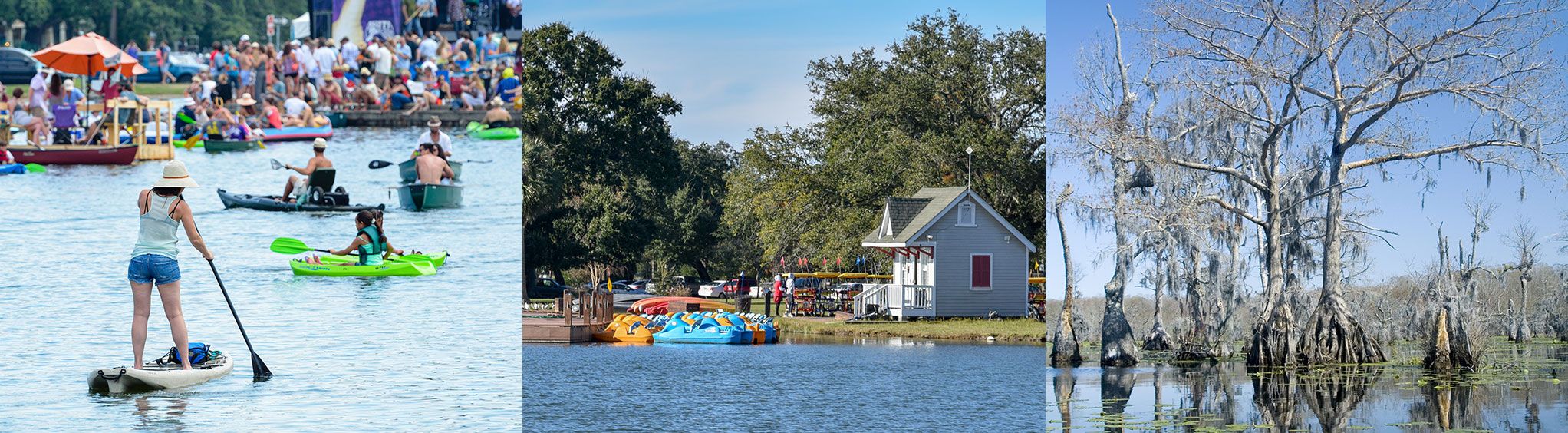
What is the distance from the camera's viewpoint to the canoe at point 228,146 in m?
33.6

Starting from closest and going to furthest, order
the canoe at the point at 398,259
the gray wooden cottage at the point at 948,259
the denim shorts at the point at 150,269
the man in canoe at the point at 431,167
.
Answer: the denim shorts at the point at 150,269 < the gray wooden cottage at the point at 948,259 < the canoe at the point at 398,259 < the man in canoe at the point at 431,167

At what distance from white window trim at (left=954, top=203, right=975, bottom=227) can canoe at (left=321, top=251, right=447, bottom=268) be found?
363 inches

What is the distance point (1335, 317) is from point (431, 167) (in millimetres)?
16812

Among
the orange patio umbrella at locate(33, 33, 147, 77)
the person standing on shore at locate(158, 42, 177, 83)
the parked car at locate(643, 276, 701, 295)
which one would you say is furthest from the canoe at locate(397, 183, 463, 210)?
the parked car at locate(643, 276, 701, 295)

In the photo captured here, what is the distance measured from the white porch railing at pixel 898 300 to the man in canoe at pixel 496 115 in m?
12.3

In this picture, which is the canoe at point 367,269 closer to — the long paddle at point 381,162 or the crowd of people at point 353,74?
the crowd of people at point 353,74

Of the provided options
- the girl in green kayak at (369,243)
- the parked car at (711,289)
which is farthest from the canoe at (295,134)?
the parked car at (711,289)

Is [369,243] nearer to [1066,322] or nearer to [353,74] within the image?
[1066,322]

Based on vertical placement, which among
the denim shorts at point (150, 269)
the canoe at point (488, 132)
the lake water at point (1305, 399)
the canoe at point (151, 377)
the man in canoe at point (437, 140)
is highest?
the canoe at point (488, 132)

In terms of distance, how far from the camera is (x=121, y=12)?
3152 centimetres

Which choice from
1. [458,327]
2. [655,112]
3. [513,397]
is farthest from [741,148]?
[458,327]

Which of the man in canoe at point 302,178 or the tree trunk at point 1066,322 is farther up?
the man in canoe at point 302,178

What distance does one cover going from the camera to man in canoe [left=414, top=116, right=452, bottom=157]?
95.3 feet

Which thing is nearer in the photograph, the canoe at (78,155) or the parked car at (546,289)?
the parked car at (546,289)
